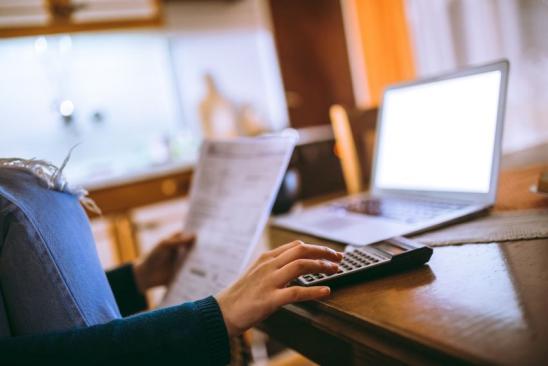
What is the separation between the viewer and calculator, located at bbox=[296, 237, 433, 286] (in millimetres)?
628

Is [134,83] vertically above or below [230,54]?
below

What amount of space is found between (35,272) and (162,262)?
1.68 ft

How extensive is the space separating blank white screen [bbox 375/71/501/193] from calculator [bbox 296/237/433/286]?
342mm

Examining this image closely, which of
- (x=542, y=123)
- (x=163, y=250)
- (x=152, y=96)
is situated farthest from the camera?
(x=152, y=96)

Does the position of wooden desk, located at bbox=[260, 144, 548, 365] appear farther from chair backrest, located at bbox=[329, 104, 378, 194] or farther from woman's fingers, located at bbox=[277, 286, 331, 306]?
chair backrest, located at bbox=[329, 104, 378, 194]

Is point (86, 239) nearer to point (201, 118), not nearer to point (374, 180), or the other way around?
point (374, 180)

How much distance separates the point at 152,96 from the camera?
3.21m

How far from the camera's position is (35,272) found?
601 millimetres

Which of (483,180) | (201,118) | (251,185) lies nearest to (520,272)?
(483,180)

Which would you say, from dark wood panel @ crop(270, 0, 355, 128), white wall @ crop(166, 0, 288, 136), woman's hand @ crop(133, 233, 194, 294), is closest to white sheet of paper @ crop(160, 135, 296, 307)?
woman's hand @ crop(133, 233, 194, 294)

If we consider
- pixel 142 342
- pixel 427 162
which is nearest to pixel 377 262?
pixel 142 342

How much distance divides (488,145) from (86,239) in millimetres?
730

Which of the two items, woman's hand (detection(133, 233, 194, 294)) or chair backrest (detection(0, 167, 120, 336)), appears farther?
woman's hand (detection(133, 233, 194, 294))

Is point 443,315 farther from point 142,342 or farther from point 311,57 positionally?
point 311,57
